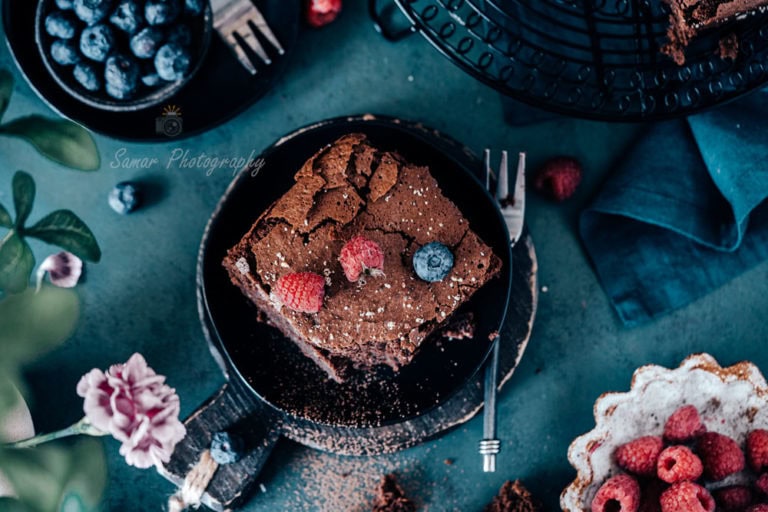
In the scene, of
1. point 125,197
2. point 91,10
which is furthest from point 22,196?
point 91,10

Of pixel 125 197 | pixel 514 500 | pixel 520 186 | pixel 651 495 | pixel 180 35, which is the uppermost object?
pixel 180 35

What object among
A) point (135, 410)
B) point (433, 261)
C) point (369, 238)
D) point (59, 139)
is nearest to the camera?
point (135, 410)

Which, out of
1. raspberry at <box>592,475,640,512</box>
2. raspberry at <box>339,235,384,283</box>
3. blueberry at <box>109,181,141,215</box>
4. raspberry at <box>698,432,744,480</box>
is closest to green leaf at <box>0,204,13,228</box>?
blueberry at <box>109,181,141,215</box>

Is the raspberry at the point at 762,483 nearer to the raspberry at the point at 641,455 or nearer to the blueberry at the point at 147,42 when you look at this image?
the raspberry at the point at 641,455

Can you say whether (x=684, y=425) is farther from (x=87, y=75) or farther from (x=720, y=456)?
(x=87, y=75)

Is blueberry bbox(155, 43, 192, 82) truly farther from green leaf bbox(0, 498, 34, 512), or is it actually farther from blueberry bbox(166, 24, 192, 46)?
green leaf bbox(0, 498, 34, 512)

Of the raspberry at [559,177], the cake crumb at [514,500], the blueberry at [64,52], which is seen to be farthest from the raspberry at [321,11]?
the cake crumb at [514,500]

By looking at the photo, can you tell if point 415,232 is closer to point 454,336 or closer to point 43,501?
point 454,336
